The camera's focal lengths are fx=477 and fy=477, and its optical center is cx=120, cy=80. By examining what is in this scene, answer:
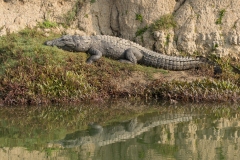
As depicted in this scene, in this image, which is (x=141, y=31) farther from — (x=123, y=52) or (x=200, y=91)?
(x=200, y=91)

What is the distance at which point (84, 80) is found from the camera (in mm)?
12203

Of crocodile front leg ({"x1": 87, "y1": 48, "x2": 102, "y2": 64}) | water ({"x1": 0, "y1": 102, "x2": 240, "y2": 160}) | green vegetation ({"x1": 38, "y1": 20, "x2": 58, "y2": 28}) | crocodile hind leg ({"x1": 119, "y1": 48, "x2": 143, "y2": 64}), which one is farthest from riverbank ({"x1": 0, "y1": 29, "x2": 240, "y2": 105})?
green vegetation ({"x1": 38, "y1": 20, "x2": 58, "y2": 28})

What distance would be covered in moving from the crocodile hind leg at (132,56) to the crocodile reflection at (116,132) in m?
3.87

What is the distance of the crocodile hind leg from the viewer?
45.4 ft

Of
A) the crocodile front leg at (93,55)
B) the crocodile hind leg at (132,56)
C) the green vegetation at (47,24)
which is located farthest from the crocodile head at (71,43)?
the crocodile hind leg at (132,56)

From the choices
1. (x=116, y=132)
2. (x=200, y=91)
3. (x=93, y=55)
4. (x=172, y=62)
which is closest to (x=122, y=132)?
(x=116, y=132)

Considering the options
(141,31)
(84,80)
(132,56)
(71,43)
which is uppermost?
(141,31)

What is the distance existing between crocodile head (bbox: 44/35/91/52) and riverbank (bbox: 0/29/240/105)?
15.6 inches

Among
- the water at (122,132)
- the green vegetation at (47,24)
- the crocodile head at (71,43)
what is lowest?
the water at (122,132)

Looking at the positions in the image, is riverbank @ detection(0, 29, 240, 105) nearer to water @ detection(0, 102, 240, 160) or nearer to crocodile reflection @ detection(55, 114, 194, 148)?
water @ detection(0, 102, 240, 160)

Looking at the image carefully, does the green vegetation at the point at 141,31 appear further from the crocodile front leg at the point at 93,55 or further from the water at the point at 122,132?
the water at the point at 122,132

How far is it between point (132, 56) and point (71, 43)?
181 cm

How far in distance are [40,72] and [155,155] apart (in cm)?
556

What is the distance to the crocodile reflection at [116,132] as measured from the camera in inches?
322
